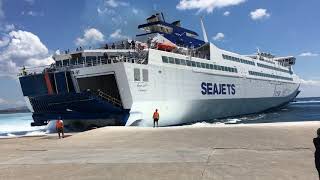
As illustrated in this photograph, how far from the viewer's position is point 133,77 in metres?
30.0

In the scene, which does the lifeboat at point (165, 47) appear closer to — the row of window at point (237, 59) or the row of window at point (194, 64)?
the row of window at point (194, 64)

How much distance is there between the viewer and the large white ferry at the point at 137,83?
98.6 feet

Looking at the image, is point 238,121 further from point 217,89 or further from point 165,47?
point 165,47

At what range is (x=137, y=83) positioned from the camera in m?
30.4

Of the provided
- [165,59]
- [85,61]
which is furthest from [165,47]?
[85,61]

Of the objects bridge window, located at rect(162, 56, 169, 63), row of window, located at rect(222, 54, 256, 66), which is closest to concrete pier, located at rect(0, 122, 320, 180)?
bridge window, located at rect(162, 56, 169, 63)

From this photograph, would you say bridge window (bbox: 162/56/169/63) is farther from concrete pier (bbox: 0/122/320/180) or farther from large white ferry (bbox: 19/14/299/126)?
concrete pier (bbox: 0/122/320/180)

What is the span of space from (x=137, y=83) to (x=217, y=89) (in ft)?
46.1

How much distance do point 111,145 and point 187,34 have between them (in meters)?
31.5

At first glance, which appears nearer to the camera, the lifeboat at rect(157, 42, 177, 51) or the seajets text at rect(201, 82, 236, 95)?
the lifeboat at rect(157, 42, 177, 51)

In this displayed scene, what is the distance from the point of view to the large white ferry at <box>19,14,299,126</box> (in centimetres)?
3006

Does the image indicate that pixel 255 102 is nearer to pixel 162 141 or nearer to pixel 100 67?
pixel 100 67

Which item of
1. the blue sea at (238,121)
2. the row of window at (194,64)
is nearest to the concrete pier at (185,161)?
the blue sea at (238,121)

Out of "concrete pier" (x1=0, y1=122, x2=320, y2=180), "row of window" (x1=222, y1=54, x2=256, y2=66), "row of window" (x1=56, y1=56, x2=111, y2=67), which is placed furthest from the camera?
"row of window" (x1=222, y1=54, x2=256, y2=66)
